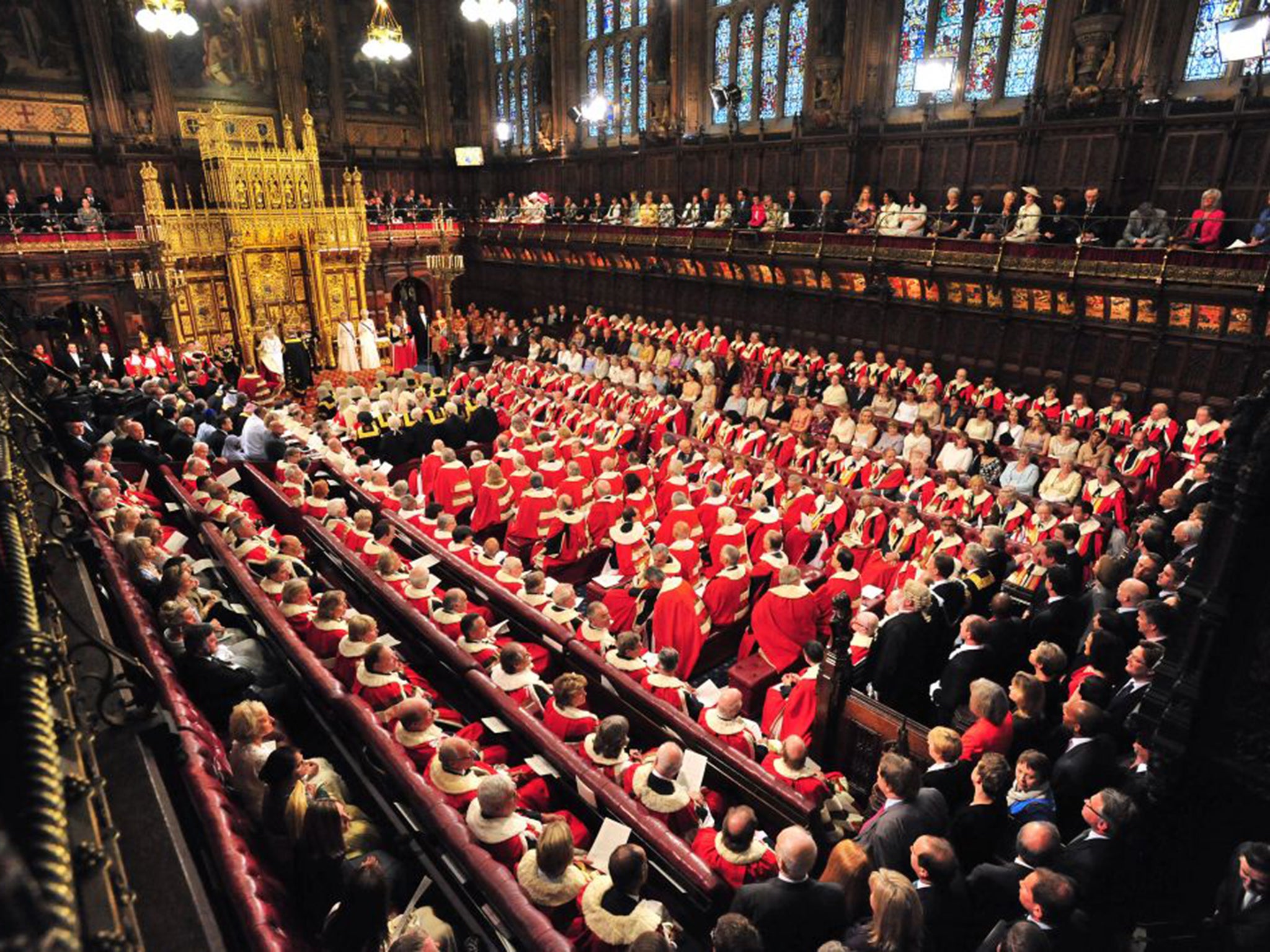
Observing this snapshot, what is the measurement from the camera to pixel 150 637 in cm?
489

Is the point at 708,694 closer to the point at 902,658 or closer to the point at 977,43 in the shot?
the point at 902,658

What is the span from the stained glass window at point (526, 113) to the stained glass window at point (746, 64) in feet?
36.4

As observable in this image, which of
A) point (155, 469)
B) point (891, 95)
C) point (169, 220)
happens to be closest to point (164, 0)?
point (169, 220)

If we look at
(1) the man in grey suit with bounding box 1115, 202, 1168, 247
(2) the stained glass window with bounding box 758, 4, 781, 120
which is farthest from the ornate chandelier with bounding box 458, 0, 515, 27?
(1) the man in grey suit with bounding box 1115, 202, 1168, 247

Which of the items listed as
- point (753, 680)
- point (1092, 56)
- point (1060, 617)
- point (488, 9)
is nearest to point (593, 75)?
point (488, 9)

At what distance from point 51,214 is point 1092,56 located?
25.9 metres

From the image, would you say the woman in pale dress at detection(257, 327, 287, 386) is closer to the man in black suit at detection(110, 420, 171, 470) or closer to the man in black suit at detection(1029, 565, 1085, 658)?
the man in black suit at detection(110, 420, 171, 470)

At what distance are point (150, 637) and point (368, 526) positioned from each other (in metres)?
3.54

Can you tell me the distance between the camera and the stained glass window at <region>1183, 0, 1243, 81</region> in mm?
12727

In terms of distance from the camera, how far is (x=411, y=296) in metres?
28.8

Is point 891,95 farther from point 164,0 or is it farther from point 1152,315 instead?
point 164,0

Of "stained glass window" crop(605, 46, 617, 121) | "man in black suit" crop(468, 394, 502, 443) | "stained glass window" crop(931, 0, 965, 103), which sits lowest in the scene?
"man in black suit" crop(468, 394, 502, 443)

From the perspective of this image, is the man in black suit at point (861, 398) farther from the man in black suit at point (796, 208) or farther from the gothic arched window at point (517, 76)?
the gothic arched window at point (517, 76)

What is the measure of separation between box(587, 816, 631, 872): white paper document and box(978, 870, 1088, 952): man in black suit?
6.37ft
